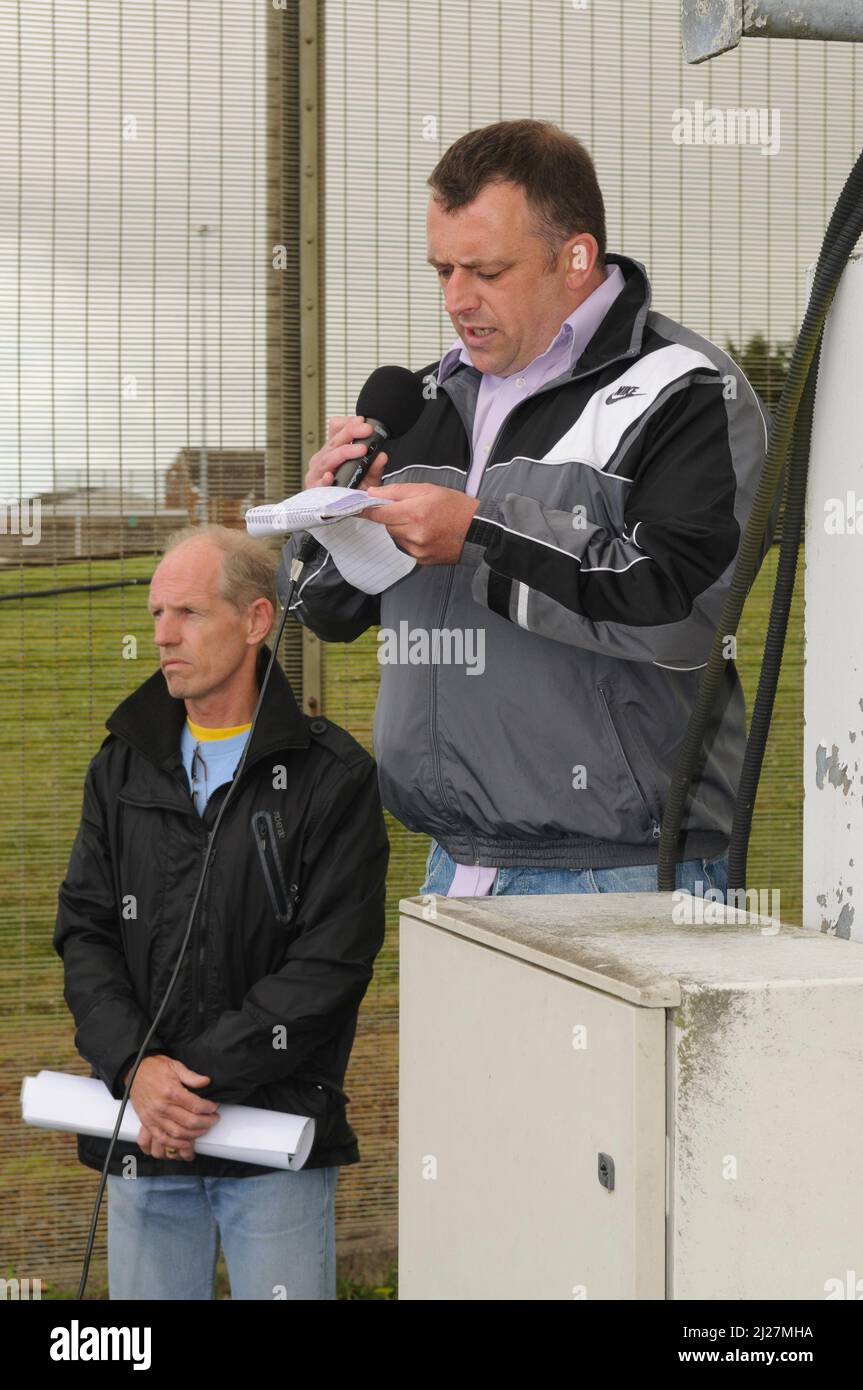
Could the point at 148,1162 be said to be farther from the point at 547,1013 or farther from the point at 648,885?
the point at 547,1013

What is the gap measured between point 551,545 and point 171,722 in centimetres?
100

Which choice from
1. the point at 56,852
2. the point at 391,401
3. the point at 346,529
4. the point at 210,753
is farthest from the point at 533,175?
the point at 56,852

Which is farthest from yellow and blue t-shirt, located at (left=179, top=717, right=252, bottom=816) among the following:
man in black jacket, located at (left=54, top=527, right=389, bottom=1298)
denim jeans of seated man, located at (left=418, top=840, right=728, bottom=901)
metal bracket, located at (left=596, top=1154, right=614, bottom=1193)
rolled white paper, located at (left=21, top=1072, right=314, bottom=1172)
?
metal bracket, located at (left=596, top=1154, right=614, bottom=1193)

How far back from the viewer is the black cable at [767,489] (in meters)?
1.40

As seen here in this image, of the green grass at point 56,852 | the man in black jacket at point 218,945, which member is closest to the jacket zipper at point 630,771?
the man in black jacket at point 218,945

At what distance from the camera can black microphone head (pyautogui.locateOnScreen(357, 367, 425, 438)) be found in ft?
7.06

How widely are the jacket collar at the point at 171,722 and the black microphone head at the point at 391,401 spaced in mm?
538

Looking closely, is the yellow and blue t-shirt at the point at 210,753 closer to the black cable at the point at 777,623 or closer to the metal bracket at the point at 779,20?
the black cable at the point at 777,623

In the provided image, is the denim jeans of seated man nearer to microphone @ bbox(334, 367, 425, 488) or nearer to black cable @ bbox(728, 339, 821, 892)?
black cable @ bbox(728, 339, 821, 892)

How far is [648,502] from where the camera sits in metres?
1.88

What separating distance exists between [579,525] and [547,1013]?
0.70 m

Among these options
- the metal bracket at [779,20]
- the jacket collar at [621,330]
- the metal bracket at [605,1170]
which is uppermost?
the metal bracket at [779,20]

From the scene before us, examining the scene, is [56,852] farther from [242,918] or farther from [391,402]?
[391,402]

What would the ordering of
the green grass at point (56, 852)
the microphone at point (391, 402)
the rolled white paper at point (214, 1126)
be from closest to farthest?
the microphone at point (391, 402), the rolled white paper at point (214, 1126), the green grass at point (56, 852)
